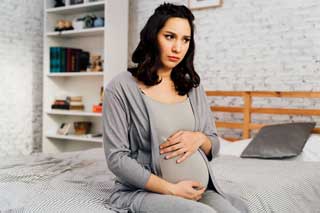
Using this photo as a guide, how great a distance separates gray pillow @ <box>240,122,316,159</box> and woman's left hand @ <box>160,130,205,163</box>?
4.73 feet

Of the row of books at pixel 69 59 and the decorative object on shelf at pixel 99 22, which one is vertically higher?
the decorative object on shelf at pixel 99 22

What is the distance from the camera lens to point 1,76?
179 inches

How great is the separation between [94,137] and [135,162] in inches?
120

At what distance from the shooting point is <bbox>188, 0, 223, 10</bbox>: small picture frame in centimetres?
385

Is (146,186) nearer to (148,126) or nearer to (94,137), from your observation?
(148,126)

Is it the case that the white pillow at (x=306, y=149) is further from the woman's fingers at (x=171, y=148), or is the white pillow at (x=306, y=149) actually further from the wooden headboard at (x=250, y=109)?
the woman's fingers at (x=171, y=148)

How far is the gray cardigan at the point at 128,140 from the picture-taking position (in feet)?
4.76

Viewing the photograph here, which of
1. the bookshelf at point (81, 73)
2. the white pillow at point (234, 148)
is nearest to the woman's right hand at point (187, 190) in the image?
the white pillow at point (234, 148)

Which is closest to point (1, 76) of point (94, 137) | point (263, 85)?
point (94, 137)

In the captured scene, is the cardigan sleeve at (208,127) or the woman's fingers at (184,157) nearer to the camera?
the woman's fingers at (184,157)

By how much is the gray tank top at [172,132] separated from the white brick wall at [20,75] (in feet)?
11.3

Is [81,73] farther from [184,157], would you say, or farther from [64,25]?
[184,157]

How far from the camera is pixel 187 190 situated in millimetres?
1464

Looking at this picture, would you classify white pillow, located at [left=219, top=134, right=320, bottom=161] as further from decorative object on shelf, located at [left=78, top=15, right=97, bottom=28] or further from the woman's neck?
decorative object on shelf, located at [left=78, top=15, right=97, bottom=28]
